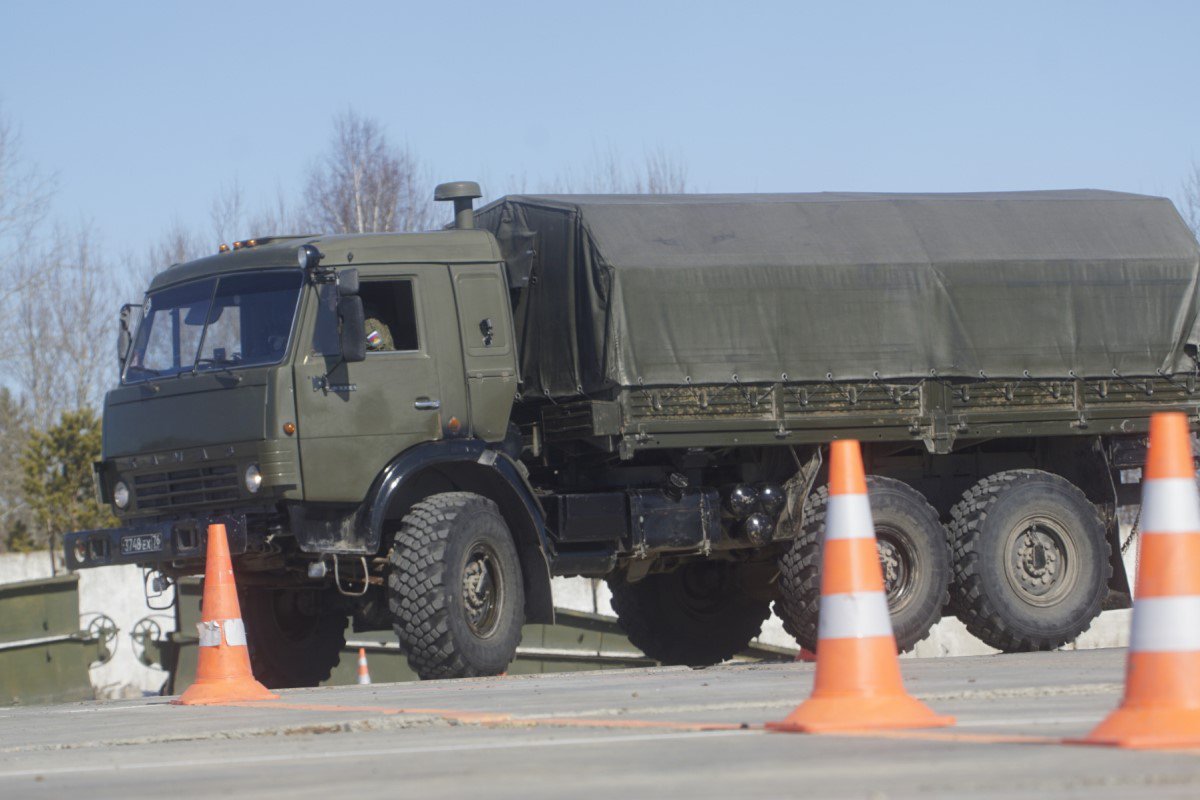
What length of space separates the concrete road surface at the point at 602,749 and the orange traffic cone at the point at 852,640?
0.18m

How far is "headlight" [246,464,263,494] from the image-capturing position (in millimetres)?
11828

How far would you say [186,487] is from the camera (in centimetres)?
1227

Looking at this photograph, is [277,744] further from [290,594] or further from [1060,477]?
[1060,477]

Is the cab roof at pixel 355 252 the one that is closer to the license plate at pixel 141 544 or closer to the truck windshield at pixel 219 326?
the truck windshield at pixel 219 326

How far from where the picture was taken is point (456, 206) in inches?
543

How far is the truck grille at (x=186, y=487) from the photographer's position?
12008 mm

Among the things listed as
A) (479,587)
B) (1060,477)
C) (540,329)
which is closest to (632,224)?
(540,329)

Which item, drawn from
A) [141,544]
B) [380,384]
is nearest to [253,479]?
[141,544]

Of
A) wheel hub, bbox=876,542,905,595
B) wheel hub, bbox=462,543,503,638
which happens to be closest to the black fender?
wheel hub, bbox=462,543,503,638

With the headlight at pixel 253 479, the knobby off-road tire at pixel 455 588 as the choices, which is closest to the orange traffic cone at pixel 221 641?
the headlight at pixel 253 479

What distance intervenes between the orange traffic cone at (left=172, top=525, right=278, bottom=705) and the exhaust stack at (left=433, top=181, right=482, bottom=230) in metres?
3.91

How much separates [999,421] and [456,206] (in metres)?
4.40

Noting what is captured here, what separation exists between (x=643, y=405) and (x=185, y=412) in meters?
3.14

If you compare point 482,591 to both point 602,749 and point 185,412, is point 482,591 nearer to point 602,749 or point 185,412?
point 185,412
